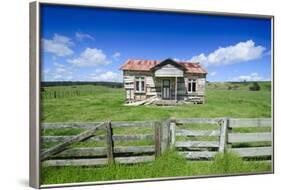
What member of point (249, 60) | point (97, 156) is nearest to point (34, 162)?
point (97, 156)

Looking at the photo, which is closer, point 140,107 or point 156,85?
point 140,107

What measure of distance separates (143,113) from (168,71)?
2.22ft

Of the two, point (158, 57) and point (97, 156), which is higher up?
point (158, 57)

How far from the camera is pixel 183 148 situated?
9.14 metres

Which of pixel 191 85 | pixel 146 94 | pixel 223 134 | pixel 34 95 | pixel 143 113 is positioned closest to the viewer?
pixel 34 95

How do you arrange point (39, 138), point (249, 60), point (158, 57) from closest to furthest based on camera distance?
point (39, 138), point (158, 57), point (249, 60)

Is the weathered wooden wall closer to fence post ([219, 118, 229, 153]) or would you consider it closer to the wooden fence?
the wooden fence

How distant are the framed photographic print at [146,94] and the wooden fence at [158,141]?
14mm

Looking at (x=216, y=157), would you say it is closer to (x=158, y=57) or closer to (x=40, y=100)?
(x=158, y=57)

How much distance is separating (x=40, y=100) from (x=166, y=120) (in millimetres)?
1818

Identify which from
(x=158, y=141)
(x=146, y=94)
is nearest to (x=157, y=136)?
(x=158, y=141)

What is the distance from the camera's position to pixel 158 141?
899cm

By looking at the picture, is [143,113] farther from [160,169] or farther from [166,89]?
[160,169]

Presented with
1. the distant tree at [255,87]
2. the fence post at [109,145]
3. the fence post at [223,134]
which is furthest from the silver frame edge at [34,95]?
the distant tree at [255,87]
